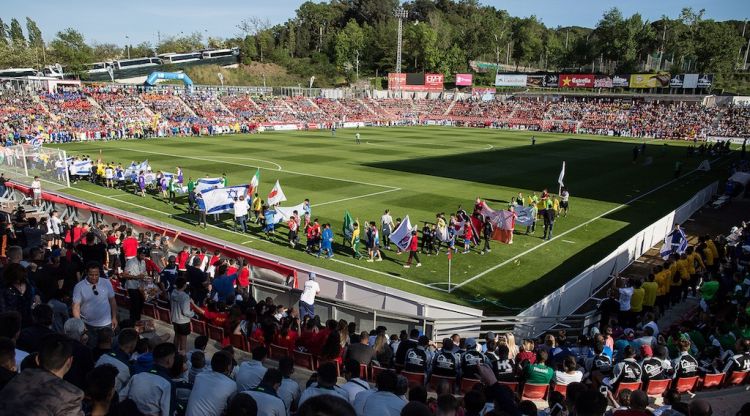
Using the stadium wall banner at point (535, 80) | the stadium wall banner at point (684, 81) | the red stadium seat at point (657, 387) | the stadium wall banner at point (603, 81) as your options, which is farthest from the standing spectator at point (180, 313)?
the stadium wall banner at point (535, 80)

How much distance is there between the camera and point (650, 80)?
81.4 meters

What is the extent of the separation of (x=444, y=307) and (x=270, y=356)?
473 centimetres

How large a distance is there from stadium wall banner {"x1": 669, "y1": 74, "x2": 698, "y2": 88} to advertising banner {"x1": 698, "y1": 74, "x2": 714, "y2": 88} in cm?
52

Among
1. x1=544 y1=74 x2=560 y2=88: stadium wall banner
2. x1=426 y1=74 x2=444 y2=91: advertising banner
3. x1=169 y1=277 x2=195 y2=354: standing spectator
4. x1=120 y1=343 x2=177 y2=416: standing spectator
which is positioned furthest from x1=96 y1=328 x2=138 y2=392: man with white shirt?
x1=426 y1=74 x2=444 y2=91: advertising banner

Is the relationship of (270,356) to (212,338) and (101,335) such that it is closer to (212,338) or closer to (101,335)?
(212,338)

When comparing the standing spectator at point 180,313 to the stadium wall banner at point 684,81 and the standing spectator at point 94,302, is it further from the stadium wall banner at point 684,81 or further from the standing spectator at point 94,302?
the stadium wall banner at point 684,81

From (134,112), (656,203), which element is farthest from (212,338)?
(134,112)

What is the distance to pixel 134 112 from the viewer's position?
6331 centimetres

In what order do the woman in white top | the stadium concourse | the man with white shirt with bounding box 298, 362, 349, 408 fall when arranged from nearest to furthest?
1. the man with white shirt with bounding box 298, 362, 349, 408
2. the woman in white top
3. the stadium concourse

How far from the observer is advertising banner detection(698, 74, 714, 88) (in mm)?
77250

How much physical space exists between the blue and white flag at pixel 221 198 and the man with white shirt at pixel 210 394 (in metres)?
18.6

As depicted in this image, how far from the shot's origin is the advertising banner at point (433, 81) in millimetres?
99350

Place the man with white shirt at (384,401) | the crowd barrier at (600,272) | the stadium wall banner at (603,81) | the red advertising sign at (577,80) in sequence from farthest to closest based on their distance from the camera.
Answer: the red advertising sign at (577,80)
the stadium wall banner at (603,81)
the crowd barrier at (600,272)
the man with white shirt at (384,401)

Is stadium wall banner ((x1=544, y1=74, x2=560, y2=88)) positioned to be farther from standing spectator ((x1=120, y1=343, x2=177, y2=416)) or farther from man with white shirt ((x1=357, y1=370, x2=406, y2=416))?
standing spectator ((x1=120, y1=343, x2=177, y2=416))
